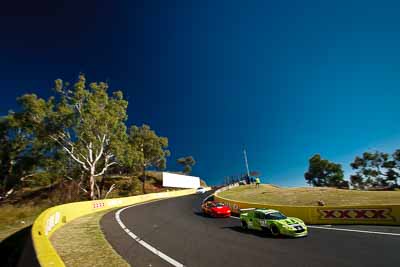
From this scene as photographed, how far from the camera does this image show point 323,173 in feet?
291

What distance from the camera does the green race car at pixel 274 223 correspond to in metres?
10.4

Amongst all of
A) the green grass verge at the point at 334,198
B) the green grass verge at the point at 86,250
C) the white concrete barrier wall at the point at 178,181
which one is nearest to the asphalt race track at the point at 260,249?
the green grass verge at the point at 86,250

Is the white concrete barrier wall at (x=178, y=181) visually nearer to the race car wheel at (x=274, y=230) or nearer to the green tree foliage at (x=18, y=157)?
the green tree foliage at (x=18, y=157)

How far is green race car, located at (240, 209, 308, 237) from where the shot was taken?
10.4 metres

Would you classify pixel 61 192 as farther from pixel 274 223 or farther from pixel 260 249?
pixel 260 249

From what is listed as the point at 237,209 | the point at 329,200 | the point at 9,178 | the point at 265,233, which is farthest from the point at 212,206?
the point at 9,178

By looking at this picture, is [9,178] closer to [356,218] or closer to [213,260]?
[213,260]

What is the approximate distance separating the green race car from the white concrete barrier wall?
45.0 m

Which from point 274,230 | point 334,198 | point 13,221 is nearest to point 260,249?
point 274,230

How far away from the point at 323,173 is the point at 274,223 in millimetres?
90509

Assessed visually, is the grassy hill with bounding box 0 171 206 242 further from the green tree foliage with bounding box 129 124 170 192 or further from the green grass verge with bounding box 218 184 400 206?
the green grass verge with bounding box 218 184 400 206

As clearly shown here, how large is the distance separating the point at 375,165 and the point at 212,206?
75.2 m

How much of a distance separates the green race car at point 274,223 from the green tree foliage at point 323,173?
85148mm

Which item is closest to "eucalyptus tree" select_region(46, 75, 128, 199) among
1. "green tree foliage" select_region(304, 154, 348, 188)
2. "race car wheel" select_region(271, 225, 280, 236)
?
"race car wheel" select_region(271, 225, 280, 236)
